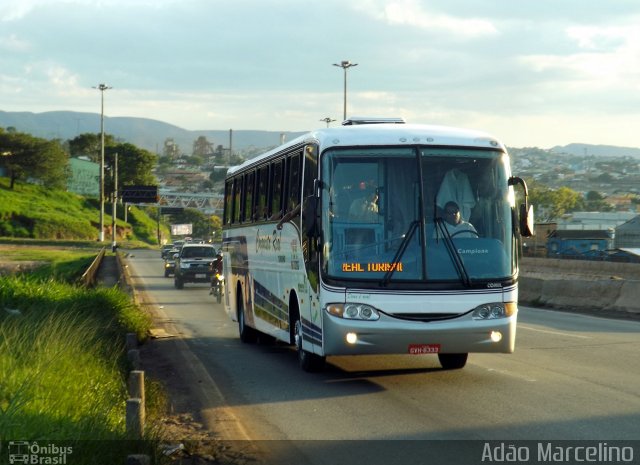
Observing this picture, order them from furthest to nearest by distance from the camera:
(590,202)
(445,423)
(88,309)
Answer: (590,202)
(88,309)
(445,423)

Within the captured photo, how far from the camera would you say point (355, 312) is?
1219cm

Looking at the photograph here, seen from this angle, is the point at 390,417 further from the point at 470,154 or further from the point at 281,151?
the point at 281,151

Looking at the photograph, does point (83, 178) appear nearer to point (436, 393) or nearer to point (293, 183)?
point (293, 183)

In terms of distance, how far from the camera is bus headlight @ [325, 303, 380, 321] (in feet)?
39.8

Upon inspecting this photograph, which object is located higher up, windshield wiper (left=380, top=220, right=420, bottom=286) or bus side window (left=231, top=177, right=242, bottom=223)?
bus side window (left=231, top=177, right=242, bottom=223)

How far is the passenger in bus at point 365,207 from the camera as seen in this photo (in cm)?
1244

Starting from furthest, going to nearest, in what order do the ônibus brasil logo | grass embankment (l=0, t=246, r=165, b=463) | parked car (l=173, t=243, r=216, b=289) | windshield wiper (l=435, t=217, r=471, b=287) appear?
1. parked car (l=173, t=243, r=216, b=289)
2. windshield wiper (l=435, t=217, r=471, b=287)
3. grass embankment (l=0, t=246, r=165, b=463)
4. the ônibus brasil logo

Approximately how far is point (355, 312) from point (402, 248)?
36.4 inches

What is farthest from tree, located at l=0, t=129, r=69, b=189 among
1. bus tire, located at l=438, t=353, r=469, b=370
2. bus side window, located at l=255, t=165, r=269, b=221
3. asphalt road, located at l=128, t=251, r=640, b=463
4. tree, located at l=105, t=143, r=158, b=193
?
bus tire, located at l=438, t=353, r=469, b=370

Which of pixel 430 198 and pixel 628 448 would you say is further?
pixel 430 198

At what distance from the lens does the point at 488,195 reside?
501 inches

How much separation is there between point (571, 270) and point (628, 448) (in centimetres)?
3967

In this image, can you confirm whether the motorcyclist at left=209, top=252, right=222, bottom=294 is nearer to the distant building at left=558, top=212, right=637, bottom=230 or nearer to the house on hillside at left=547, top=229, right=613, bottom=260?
the house on hillside at left=547, top=229, right=613, bottom=260

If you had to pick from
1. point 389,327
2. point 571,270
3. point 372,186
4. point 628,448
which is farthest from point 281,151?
point 571,270
